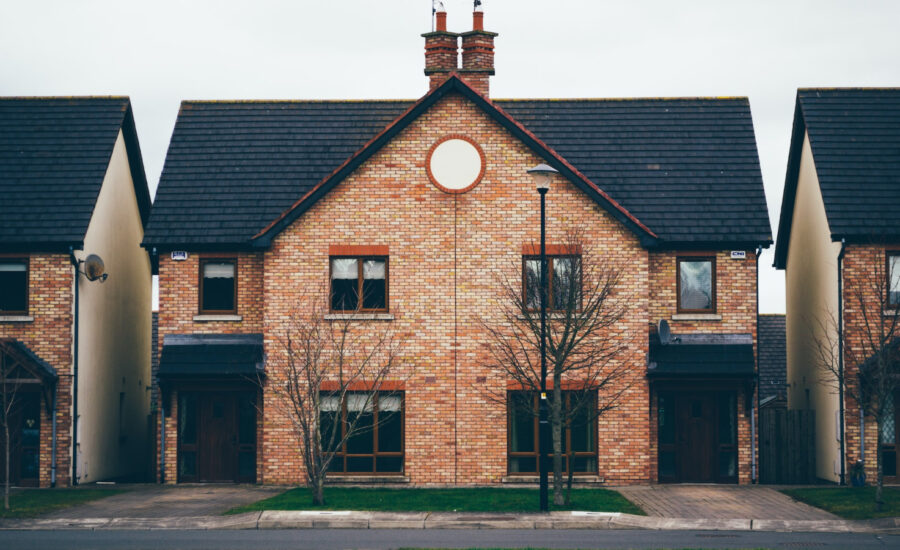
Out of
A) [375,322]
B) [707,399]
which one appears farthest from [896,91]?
[375,322]

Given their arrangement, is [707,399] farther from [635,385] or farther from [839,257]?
[839,257]

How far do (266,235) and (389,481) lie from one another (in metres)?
6.20

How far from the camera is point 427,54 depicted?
92.3 feet

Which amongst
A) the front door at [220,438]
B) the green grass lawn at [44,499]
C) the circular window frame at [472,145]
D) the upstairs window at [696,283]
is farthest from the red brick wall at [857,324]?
the green grass lawn at [44,499]

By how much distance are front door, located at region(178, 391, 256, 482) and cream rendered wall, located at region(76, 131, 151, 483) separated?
7.75ft

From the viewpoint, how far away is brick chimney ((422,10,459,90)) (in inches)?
1100

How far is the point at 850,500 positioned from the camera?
21.8m

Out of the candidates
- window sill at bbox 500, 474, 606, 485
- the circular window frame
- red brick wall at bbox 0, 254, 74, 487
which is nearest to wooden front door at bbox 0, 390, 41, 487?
red brick wall at bbox 0, 254, 74, 487

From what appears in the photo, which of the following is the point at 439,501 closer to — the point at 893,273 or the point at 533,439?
the point at 533,439

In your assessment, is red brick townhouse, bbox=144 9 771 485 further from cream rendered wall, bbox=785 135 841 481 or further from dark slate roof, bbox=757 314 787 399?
dark slate roof, bbox=757 314 787 399

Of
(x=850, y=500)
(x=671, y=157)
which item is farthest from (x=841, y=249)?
(x=850, y=500)

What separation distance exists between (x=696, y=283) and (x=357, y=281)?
7.88 meters

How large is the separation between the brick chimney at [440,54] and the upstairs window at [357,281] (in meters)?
4.91

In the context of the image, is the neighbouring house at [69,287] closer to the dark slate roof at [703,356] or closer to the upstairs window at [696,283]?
the dark slate roof at [703,356]
